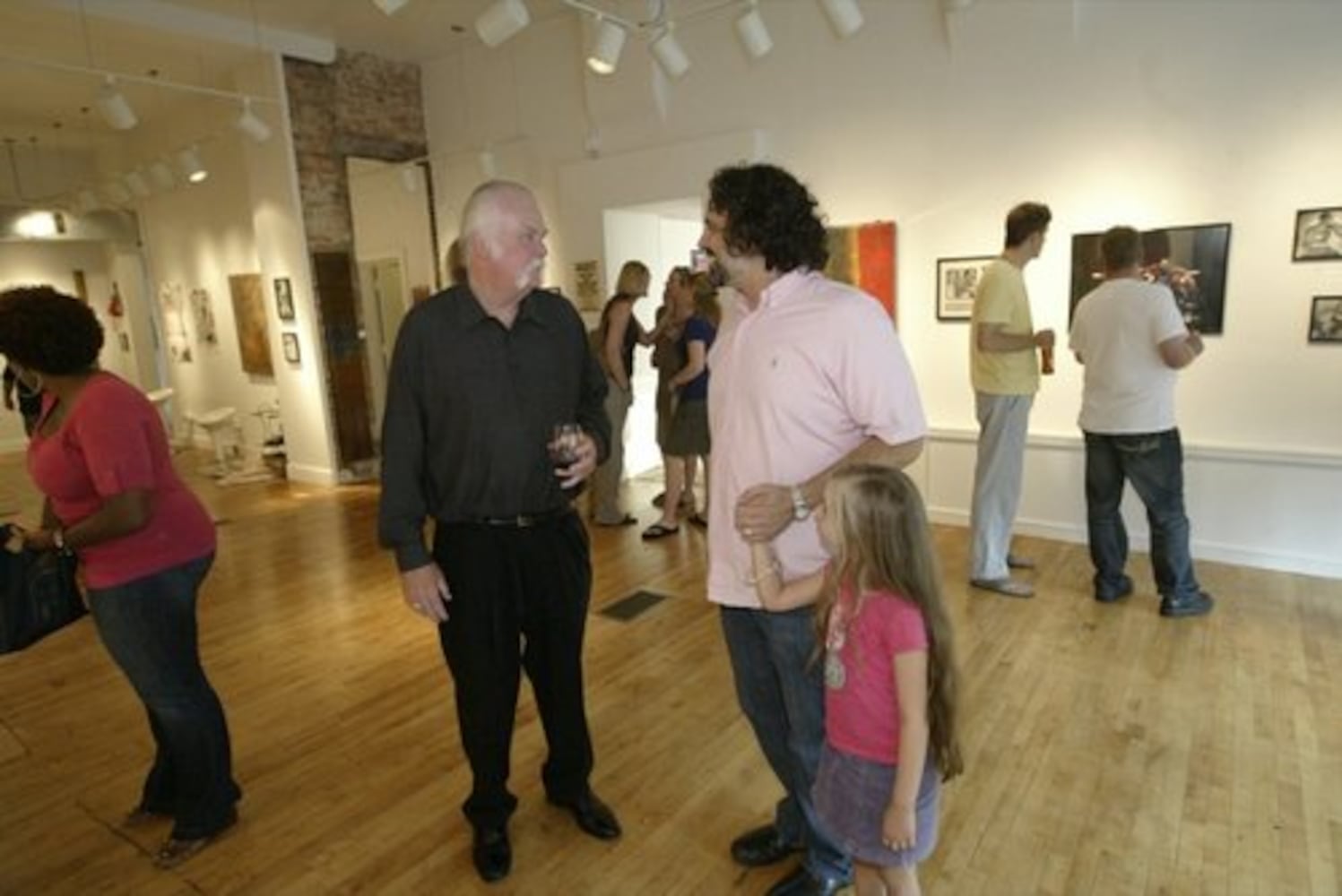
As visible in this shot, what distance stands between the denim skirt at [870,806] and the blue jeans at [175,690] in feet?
5.91

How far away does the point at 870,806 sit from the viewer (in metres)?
1.56

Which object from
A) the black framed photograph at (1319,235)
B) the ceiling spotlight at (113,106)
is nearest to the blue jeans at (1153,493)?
the black framed photograph at (1319,235)

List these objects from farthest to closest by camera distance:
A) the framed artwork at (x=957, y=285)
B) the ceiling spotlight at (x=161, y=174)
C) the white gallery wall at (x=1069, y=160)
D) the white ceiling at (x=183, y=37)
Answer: the ceiling spotlight at (x=161, y=174)
the white ceiling at (x=183, y=37)
the framed artwork at (x=957, y=285)
the white gallery wall at (x=1069, y=160)

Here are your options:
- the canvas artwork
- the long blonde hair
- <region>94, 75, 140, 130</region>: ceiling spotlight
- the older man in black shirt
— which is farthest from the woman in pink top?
the canvas artwork

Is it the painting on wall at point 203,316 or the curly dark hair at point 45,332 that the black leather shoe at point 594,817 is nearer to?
the curly dark hair at point 45,332

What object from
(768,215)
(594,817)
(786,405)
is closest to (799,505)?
(786,405)

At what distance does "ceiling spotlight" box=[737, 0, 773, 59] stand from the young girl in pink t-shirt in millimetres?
4074

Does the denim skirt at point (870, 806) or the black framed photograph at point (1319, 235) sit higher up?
the black framed photograph at point (1319, 235)

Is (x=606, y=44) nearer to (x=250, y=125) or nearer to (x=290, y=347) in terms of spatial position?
(x=250, y=125)

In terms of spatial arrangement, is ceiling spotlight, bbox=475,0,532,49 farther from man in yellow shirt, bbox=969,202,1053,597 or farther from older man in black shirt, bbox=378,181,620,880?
older man in black shirt, bbox=378,181,620,880

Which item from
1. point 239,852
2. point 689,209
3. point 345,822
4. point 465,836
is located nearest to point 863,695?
point 465,836

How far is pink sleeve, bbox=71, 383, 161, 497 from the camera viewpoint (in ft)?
6.43

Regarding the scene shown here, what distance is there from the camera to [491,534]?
6.68ft

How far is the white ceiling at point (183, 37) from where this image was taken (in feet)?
19.3
